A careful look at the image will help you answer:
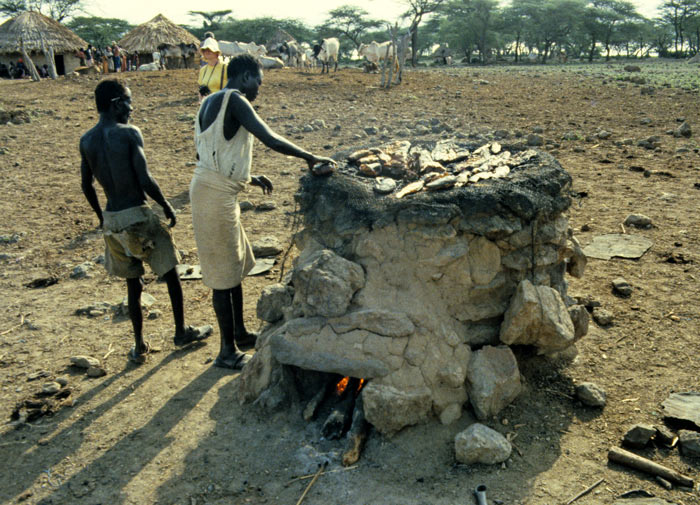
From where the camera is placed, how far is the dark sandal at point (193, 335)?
387cm

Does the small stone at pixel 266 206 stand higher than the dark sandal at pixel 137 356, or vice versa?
the small stone at pixel 266 206

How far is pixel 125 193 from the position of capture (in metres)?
3.42

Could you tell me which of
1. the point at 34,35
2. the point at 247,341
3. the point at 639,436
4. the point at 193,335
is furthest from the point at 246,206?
the point at 34,35

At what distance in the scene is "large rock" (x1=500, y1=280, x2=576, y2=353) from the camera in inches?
116

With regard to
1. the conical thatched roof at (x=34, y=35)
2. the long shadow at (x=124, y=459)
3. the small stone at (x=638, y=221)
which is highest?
the conical thatched roof at (x=34, y=35)

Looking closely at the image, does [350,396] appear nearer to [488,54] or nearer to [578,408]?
[578,408]

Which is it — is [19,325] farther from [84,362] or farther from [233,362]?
[233,362]

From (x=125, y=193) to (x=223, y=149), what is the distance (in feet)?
2.52

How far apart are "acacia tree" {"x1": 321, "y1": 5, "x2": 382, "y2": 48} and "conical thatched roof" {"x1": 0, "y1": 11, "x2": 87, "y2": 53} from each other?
77.4ft

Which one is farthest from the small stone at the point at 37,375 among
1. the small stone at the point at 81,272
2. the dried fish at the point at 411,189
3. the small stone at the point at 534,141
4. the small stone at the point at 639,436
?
the small stone at the point at 534,141

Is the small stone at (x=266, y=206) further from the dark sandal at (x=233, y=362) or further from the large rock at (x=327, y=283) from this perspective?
the large rock at (x=327, y=283)

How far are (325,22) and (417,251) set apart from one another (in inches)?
1717

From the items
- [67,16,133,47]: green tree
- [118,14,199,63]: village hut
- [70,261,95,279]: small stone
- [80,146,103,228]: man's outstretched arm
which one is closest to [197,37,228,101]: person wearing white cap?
[70,261,95,279]: small stone

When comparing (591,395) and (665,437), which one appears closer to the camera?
(665,437)
